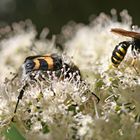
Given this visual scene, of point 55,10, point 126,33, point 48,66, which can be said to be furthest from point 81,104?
point 55,10

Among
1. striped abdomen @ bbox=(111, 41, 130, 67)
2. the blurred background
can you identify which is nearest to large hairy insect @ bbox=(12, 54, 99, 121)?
striped abdomen @ bbox=(111, 41, 130, 67)

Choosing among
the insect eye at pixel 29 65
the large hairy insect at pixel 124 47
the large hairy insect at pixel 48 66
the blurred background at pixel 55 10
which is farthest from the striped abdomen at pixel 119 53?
the blurred background at pixel 55 10

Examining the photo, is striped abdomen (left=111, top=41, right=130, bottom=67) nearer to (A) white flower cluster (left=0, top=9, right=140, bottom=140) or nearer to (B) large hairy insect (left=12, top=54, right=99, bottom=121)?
(A) white flower cluster (left=0, top=9, right=140, bottom=140)

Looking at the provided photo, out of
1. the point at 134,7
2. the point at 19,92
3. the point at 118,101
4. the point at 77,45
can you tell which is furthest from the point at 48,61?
the point at 134,7

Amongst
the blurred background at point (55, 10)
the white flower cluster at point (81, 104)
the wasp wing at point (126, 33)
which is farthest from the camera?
the blurred background at point (55, 10)

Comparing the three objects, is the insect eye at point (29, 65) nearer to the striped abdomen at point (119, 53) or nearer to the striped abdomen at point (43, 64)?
the striped abdomen at point (43, 64)

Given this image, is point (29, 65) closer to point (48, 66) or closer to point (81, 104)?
point (48, 66)

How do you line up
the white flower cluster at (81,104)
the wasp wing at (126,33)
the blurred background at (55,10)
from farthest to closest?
1. the blurred background at (55,10)
2. the wasp wing at (126,33)
3. the white flower cluster at (81,104)

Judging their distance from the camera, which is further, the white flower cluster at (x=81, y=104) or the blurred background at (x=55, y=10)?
the blurred background at (x=55, y=10)

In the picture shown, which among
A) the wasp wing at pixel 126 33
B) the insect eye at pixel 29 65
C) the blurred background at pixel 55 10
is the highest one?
the blurred background at pixel 55 10
